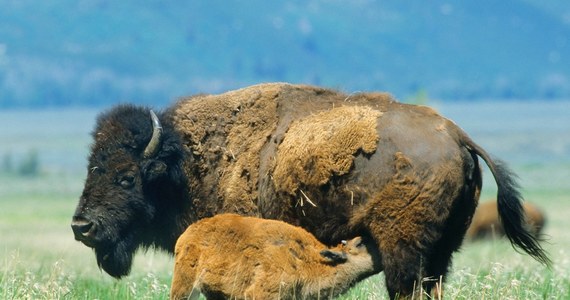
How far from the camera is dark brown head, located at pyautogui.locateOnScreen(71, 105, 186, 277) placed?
8992mm

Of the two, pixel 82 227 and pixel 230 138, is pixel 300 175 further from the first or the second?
pixel 82 227

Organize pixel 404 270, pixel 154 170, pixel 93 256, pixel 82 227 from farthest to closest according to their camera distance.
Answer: pixel 93 256, pixel 154 170, pixel 82 227, pixel 404 270

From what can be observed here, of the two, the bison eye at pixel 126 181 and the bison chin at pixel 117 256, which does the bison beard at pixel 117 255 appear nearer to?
the bison chin at pixel 117 256

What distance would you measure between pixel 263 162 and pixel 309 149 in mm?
536

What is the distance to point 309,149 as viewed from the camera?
27.0 ft

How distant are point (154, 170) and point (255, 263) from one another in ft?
6.13

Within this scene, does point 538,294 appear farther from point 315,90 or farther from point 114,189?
point 114,189

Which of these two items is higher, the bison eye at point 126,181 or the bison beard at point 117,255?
the bison eye at point 126,181

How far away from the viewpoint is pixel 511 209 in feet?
26.8

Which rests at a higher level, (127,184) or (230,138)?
(230,138)

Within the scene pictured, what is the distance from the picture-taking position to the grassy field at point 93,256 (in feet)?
28.5

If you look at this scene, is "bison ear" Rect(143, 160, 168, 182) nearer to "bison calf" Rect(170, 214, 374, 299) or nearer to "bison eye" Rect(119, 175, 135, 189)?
"bison eye" Rect(119, 175, 135, 189)

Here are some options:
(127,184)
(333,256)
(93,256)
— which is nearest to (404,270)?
(333,256)

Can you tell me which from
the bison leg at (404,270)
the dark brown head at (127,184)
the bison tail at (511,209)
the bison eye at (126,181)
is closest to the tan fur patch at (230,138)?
the dark brown head at (127,184)
